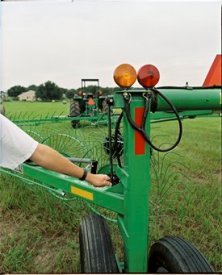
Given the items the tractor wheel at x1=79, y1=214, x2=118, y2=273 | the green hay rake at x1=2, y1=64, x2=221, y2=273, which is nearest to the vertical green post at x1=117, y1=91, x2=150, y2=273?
the green hay rake at x1=2, y1=64, x2=221, y2=273

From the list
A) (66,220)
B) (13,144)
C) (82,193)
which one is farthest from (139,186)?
(66,220)

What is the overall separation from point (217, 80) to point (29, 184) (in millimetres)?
1835

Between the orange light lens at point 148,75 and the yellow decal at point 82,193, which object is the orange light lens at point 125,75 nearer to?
the orange light lens at point 148,75

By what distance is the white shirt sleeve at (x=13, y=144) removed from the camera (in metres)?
1.25

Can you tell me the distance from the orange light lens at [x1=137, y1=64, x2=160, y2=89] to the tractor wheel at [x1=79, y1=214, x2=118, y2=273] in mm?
761

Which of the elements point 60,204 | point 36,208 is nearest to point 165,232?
point 60,204

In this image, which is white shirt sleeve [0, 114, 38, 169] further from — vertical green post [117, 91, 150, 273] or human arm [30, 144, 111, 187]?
vertical green post [117, 91, 150, 273]

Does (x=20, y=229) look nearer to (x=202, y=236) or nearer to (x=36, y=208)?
(x=36, y=208)

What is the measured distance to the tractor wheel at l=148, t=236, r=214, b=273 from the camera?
1.31 metres

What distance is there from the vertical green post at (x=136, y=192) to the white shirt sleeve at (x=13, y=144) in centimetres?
38

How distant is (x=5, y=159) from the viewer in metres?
1.31

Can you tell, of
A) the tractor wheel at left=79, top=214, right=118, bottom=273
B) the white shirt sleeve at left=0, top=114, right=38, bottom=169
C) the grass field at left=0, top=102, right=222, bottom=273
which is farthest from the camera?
the grass field at left=0, top=102, right=222, bottom=273

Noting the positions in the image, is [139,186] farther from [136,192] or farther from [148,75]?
[148,75]

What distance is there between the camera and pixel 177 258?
1334 millimetres
